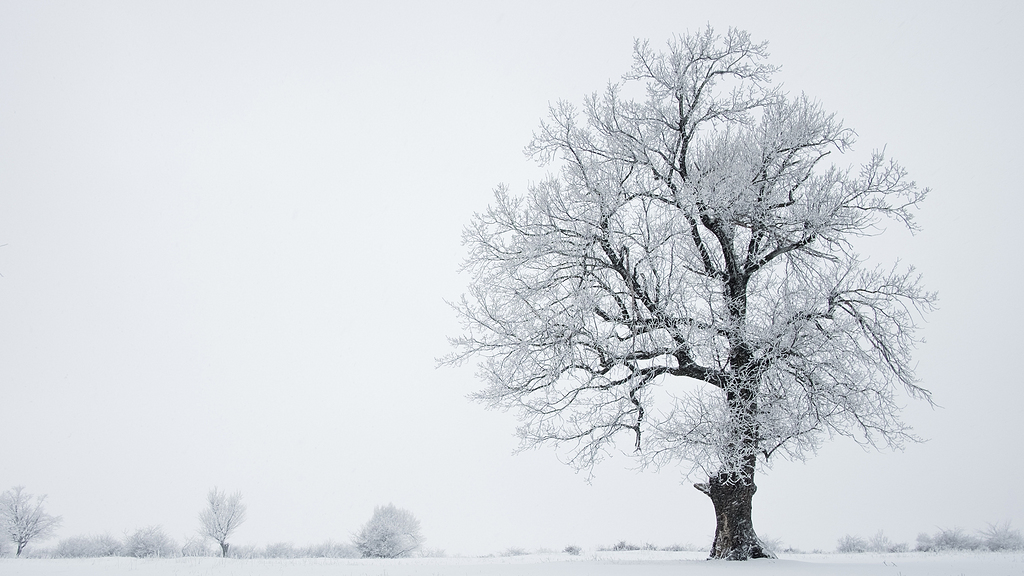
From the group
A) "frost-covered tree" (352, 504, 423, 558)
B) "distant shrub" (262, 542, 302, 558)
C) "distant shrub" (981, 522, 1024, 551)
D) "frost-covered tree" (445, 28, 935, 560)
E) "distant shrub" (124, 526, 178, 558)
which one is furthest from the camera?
"frost-covered tree" (352, 504, 423, 558)

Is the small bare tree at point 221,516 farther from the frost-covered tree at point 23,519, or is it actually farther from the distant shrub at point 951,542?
the distant shrub at point 951,542

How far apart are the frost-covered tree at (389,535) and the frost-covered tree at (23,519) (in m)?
17.8

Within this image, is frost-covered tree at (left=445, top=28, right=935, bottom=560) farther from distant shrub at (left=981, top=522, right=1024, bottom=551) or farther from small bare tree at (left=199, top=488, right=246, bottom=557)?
small bare tree at (left=199, top=488, right=246, bottom=557)

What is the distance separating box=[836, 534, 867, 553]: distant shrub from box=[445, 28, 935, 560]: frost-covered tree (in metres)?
10.4

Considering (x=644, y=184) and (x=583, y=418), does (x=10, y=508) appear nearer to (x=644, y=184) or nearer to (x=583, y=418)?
(x=583, y=418)

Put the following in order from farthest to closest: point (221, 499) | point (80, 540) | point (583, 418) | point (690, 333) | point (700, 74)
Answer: point (221, 499) < point (80, 540) < point (700, 74) < point (583, 418) < point (690, 333)

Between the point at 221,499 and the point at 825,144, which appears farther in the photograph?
the point at 221,499

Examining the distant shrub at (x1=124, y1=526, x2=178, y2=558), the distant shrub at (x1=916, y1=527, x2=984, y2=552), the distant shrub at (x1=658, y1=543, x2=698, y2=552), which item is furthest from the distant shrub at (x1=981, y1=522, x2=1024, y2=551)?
the distant shrub at (x1=124, y1=526, x2=178, y2=558)

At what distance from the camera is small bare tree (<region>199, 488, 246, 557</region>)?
27.5 meters

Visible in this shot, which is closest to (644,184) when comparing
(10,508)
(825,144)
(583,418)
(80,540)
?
(825,144)

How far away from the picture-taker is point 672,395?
30.8ft

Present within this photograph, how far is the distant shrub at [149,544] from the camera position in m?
20.7

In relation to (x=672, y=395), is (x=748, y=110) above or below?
above

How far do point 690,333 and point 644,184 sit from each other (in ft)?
10.3
